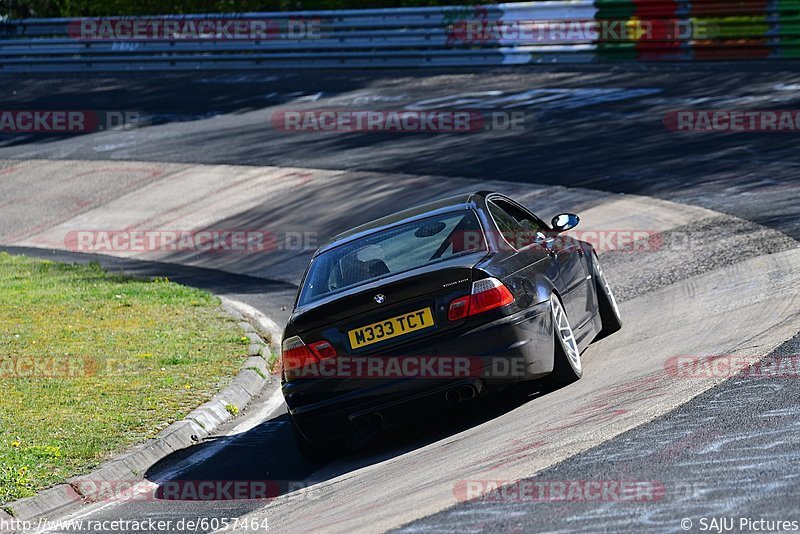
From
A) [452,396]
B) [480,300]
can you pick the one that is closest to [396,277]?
[480,300]

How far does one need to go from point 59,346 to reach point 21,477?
168 inches

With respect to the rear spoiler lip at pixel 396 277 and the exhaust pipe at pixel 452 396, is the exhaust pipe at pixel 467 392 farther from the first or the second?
the rear spoiler lip at pixel 396 277

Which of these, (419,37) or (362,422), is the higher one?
(419,37)

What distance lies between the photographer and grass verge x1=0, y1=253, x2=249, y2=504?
8.00m

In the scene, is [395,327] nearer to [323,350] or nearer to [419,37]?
[323,350]

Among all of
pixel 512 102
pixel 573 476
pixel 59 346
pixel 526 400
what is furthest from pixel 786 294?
pixel 512 102

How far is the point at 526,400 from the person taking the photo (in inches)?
311

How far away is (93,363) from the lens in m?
10.6

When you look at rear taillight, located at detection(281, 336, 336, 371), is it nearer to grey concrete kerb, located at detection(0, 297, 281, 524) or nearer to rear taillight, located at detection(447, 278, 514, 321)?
rear taillight, located at detection(447, 278, 514, 321)

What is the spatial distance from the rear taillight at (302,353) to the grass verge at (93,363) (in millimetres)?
1461

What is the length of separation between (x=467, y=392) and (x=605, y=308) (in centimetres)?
265

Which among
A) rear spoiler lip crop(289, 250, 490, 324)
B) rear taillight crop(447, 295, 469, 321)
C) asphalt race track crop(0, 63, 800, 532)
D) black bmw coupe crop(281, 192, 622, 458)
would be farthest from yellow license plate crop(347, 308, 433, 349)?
asphalt race track crop(0, 63, 800, 532)

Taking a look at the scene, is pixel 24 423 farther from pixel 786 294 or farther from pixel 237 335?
pixel 786 294

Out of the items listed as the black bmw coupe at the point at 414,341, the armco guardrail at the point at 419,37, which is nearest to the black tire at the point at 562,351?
the black bmw coupe at the point at 414,341
